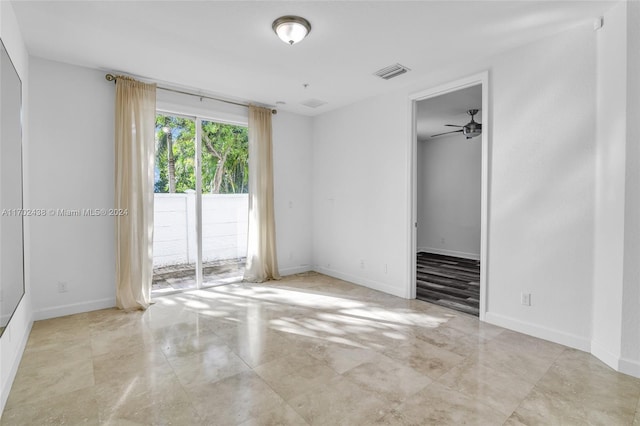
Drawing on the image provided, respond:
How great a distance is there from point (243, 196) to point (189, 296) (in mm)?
1631

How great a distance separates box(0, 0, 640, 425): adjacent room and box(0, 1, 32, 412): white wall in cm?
4

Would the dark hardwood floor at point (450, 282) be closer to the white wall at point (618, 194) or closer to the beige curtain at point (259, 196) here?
the white wall at point (618, 194)

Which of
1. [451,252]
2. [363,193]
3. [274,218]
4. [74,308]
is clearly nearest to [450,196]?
[451,252]

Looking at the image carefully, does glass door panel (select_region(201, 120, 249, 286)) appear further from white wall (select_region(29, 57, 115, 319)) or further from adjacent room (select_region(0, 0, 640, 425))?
white wall (select_region(29, 57, 115, 319))

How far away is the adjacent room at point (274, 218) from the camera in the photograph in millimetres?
2191

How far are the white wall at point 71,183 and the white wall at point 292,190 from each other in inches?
91.3

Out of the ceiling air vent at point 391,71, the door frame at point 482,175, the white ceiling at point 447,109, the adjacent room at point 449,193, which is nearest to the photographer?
the door frame at point 482,175

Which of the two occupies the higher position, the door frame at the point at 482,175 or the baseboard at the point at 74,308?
the door frame at the point at 482,175

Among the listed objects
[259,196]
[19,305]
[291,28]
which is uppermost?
[291,28]

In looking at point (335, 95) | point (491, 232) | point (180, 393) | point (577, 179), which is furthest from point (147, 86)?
point (577, 179)

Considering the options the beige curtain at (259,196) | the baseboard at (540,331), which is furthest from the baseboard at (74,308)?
the baseboard at (540,331)

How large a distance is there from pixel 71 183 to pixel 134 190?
0.60m

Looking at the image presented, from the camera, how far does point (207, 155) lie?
184 inches

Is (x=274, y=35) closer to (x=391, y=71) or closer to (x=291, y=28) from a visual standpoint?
(x=291, y=28)
